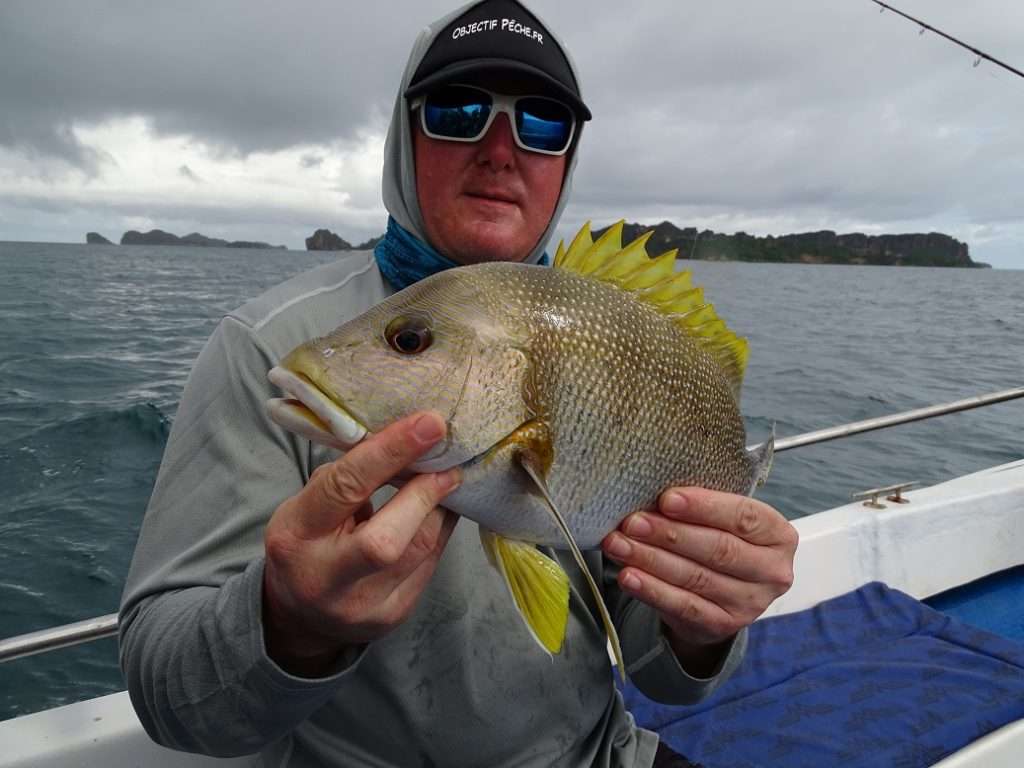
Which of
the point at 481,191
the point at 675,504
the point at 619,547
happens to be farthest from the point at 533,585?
the point at 481,191

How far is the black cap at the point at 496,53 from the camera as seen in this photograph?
1933mm

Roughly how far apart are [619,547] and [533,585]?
202 mm

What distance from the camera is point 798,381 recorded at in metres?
15.3

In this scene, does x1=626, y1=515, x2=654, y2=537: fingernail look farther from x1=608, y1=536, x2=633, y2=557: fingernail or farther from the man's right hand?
the man's right hand

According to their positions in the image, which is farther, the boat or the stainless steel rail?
the boat

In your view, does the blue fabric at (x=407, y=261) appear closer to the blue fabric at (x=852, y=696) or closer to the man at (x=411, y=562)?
the man at (x=411, y=562)

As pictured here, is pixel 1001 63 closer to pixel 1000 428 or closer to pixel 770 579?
pixel 770 579

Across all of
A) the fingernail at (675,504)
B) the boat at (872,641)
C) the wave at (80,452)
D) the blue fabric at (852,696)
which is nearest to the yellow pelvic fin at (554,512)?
the fingernail at (675,504)

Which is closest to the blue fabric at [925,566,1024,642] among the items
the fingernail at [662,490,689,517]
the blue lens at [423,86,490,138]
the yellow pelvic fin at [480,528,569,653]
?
the fingernail at [662,490,689,517]

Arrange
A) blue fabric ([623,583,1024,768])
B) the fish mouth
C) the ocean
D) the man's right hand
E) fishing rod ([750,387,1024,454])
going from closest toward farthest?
the man's right hand
the fish mouth
blue fabric ([623,583,1024,768])
fishing rod ([750,387,1024,454])
the ocean

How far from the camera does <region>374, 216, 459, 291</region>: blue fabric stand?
2016 mm

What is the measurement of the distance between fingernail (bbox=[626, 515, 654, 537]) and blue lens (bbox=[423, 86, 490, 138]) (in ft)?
3.90

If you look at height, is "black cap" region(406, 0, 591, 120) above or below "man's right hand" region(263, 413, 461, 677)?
above

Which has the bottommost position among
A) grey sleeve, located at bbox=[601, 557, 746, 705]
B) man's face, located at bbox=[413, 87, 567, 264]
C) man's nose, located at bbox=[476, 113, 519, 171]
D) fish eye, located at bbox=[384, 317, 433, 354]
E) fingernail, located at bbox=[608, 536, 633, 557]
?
grey sleeve, located at bbox=[601, 557, 746, 705]
